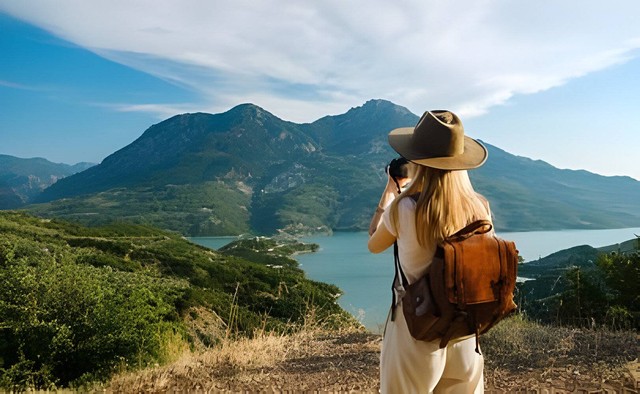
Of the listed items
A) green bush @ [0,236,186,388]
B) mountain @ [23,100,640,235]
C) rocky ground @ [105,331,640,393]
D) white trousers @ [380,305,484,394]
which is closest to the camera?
white trousers @ [380,305,484,394]

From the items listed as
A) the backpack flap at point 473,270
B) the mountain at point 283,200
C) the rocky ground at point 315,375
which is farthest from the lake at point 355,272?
the mountain at point 283,200

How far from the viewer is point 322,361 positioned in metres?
4.20

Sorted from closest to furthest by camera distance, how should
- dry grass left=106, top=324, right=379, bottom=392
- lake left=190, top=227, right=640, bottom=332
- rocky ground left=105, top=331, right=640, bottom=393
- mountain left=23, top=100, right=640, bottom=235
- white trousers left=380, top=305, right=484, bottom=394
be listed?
white trousers left=380, top=305, right=484, bottom=394, rocky ground left=105, top=331, right=640, bottom=393, dry grass left=106, top=324, right=379, bottom=392, lake left=190, top=227, right=640, bottom=332, mountain left=23, top=100, right=640, bottom=235

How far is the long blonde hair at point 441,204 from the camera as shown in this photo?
1.63 m

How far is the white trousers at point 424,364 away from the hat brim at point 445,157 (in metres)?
0.49

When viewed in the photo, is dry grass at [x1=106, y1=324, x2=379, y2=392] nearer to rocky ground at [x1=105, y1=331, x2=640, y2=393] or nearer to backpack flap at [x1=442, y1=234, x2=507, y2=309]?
rocky ground at [x1=105, y1=331, x2=640, y2=393]

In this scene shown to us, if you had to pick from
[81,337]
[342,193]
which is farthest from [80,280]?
[342,193]

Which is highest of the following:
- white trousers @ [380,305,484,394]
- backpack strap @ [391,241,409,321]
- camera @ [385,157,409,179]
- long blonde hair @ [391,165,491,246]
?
camera @ [385,157,409,179]

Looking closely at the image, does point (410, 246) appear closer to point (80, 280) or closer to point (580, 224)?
point (80, 280)

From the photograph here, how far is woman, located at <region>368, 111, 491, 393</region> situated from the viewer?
5.40 feet

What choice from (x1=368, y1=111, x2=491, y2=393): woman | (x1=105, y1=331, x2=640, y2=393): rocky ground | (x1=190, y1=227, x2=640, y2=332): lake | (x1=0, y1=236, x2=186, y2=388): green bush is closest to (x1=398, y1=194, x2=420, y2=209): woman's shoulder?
(x1=368, y1=111, x2=491, y2=393): woman

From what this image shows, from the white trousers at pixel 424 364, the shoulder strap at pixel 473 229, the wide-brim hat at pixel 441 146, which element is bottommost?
the white trousers at pixel 424 364

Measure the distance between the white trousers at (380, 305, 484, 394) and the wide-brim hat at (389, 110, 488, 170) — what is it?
0.50 metres

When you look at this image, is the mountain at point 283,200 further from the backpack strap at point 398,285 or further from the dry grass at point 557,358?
the backpack strap at point 398,285
